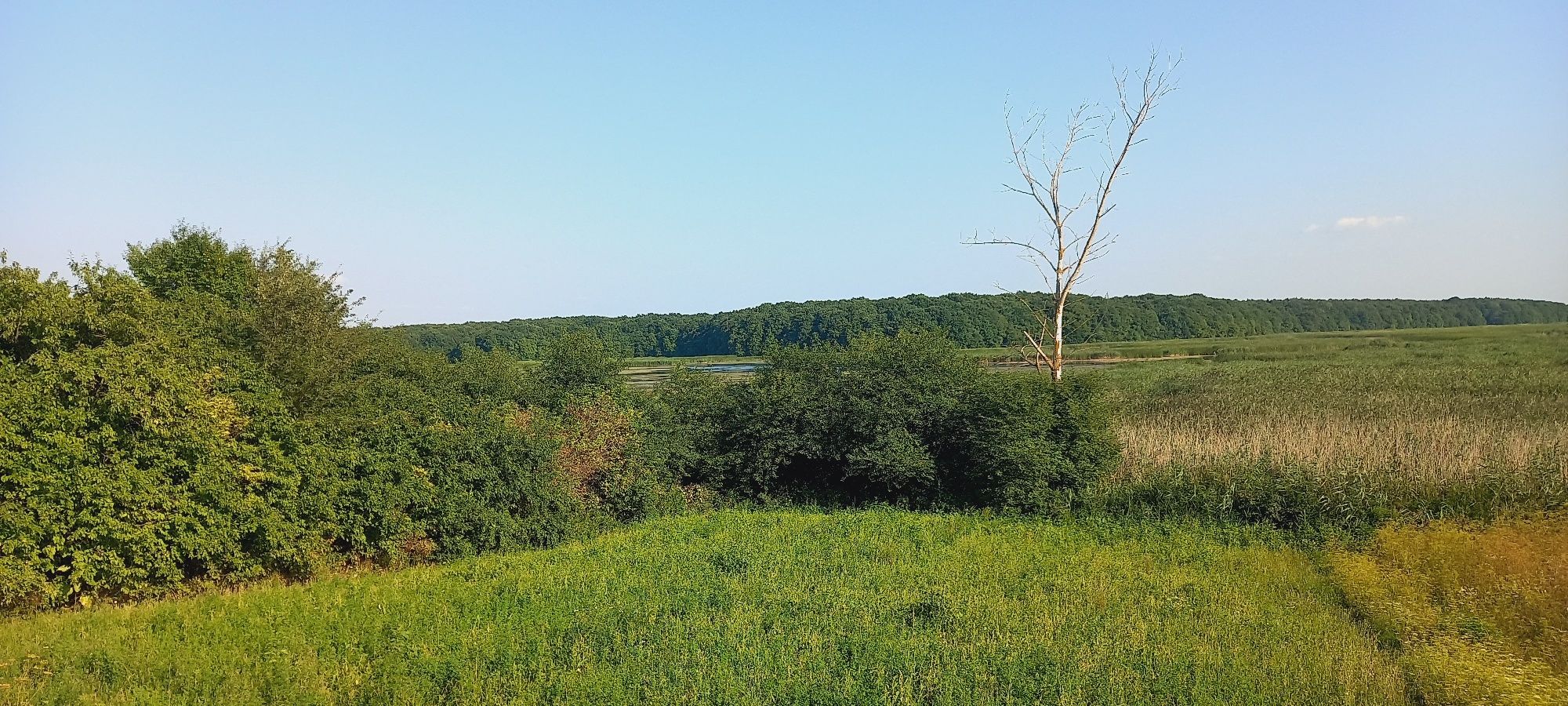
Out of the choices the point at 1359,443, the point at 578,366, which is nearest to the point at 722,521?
the point at 578,366

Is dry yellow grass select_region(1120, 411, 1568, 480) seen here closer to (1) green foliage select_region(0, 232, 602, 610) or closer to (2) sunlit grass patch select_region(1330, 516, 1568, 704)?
(2) sunlit grass patch select_region(1330, 516, 1568, 704)

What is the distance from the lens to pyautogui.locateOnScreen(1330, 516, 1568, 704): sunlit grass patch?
7.31 m

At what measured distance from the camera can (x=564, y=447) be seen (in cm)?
1617

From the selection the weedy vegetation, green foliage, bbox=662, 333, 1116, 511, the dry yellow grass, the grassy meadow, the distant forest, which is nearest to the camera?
the grassy meadow

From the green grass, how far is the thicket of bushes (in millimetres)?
1185

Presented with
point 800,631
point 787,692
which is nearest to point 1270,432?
point 800,631

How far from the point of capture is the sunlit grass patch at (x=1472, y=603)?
7312mm

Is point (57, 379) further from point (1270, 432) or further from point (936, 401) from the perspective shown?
point (1270, 432)

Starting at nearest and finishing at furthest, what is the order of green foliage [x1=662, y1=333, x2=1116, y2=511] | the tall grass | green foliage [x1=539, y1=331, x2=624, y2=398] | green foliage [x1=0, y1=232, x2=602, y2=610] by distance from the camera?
green foliage [x1=0, y1=232, x2=602, y2=610]
the tall grass
green foliage [x1=662, y1=333, x2=1116, y2=511]
green foliage [x1=539, y1=331, x2=624, y2=398]

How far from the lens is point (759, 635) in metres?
8.70

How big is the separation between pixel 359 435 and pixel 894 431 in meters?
11.0

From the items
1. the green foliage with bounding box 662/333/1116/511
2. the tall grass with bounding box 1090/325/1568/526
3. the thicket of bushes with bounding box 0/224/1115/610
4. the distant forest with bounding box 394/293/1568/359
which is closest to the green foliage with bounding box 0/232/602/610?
the thicket of bushes with bounding box 0/224/1115/610

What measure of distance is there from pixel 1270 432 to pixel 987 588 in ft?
34.2

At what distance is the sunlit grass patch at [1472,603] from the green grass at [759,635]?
0.44 metres
